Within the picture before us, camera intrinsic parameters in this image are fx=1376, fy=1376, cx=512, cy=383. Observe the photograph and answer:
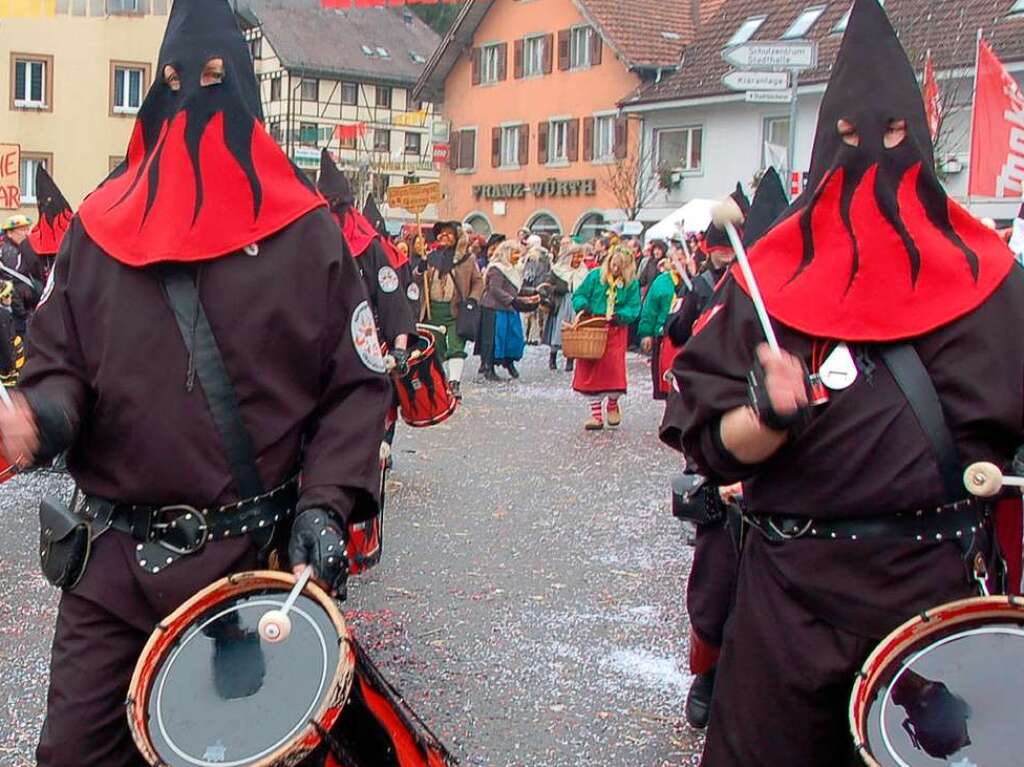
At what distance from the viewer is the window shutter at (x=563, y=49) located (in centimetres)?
3894

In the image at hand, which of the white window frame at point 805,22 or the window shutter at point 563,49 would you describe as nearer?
the white window frame at point 805,22

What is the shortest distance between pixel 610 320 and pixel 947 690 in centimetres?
1030

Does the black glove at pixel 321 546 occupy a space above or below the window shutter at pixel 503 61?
below

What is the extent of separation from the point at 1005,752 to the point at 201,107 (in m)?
→ 2.21

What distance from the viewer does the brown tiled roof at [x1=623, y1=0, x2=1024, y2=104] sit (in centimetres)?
2247

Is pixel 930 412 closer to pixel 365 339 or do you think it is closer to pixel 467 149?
pixel 365 339

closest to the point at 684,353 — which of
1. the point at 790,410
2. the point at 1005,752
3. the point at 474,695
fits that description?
the point at 790,410

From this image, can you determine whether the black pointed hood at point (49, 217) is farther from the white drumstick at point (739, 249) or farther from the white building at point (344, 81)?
the white building at point (344, 81)

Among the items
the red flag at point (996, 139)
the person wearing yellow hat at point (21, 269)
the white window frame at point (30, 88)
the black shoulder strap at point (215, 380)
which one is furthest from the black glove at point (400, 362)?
the white window frame at point (30, 88)

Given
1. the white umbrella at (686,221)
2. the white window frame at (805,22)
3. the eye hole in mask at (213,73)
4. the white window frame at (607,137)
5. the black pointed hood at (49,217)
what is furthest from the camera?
the white window frame at (607,137)

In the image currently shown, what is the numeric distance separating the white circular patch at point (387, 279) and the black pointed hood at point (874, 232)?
206 inches

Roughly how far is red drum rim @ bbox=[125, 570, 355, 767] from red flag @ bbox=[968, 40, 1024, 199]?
7639 millimetres

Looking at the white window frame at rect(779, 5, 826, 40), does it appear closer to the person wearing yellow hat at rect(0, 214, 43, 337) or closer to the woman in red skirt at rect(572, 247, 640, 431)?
the woman in red skirt at rect(572, 247, 640, 431)

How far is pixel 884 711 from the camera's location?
271 centimetres
